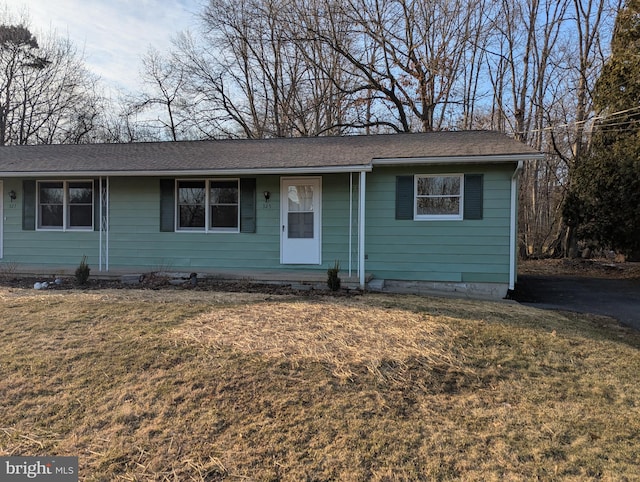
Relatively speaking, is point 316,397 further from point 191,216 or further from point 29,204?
point 29,204

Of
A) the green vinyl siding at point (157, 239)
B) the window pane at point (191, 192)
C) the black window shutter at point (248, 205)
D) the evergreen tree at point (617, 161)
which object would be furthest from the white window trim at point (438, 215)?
the evergreen tree at point (617, 161)

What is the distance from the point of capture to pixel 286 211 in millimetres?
8578

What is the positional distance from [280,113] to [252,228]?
1229cm

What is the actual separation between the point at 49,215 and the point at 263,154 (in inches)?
210

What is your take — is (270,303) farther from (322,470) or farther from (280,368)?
(322,470)

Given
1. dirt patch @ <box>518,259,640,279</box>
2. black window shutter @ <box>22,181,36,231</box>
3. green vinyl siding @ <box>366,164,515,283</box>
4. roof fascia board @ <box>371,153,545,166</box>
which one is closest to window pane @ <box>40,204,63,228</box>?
black window shutter @ <box>22,181,36,231</box>

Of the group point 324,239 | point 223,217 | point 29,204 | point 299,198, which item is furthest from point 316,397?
point 29,204

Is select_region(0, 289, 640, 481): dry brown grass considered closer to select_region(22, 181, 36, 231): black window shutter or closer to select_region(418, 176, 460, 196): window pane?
select_region(418, 176, 460, 196): window pane

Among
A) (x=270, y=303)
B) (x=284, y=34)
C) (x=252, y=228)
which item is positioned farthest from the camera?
(x=284, y=34)

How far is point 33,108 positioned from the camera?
20.5m

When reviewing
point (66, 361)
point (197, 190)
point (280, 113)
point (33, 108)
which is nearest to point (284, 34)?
point (280, 113)

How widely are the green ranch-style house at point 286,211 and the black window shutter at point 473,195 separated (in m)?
0.02

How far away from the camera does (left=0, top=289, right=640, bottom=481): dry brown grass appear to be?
7.57 feet

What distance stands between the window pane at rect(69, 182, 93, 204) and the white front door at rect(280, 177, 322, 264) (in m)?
4.63
